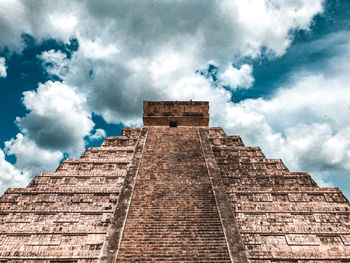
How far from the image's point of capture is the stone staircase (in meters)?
6.43

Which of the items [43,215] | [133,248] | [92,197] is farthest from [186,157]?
[43,215]

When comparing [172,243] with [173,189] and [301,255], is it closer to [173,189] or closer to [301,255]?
[173,189]

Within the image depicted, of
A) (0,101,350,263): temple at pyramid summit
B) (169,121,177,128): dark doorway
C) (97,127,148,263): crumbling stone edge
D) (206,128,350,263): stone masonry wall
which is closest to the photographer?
(97,127,148,263): crumbling stone edge

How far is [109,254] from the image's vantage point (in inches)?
252

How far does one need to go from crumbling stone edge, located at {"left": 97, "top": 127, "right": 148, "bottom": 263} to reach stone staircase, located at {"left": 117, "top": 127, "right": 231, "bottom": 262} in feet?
0.51

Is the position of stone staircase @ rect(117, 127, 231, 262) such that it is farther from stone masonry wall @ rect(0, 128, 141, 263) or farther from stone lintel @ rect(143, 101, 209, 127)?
stone lintel @ rect(143, 101, 209, 127)

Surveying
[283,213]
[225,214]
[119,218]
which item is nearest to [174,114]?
[225,214]

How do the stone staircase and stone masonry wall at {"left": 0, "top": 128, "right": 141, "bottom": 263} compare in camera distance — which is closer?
the stone staircase

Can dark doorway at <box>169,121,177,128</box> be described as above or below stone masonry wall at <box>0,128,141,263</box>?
above

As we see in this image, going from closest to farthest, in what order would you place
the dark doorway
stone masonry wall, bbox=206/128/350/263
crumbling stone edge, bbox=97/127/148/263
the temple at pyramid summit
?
1. crumbling stone edge, bbox=97/127/148/263
2. the temple at pyramid summit
3. stone masonry wall, bbox=206/128/350/263
4. the dark doorway

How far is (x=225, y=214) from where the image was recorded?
768 cm

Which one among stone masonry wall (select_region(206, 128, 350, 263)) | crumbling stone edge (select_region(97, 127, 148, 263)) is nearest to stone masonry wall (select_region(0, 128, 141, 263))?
crumbling stone edge (select_region(97, 127, 148, 263))

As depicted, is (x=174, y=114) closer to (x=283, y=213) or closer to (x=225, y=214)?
(x=225, y=214)

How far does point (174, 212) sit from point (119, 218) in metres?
1.77
